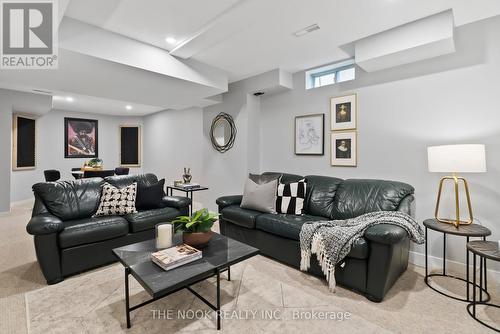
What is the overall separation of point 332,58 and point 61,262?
158 inches

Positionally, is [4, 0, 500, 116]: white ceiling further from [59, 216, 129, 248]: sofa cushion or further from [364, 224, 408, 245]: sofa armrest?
[364, 224, 408, 245]: sofa armrest

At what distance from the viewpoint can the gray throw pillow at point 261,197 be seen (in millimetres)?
3172

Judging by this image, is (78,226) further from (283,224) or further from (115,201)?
(283,224)

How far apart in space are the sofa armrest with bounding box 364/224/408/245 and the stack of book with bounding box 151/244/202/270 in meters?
1.42

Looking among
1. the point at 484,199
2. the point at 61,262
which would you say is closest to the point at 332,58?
the point at 484,199

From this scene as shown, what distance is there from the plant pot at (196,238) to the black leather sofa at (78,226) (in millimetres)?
1136

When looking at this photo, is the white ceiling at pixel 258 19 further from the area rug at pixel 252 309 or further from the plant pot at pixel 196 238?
the area rug at pixel 252 309

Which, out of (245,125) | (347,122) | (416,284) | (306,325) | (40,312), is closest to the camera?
(306,325)

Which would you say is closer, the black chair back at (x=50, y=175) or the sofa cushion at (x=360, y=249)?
the sofa cushion at (x=360, y=249)

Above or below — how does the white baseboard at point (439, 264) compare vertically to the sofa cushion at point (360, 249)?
below

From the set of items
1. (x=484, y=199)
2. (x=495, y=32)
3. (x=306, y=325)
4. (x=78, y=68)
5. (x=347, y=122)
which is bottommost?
(x=306, y=325)

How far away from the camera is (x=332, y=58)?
3441mm

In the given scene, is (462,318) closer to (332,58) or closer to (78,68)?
(332,58)

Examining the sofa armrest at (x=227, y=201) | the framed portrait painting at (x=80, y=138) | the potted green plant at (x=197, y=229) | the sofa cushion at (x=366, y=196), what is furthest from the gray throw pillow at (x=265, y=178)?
the framed portrait painting at (x=80, y=138)
